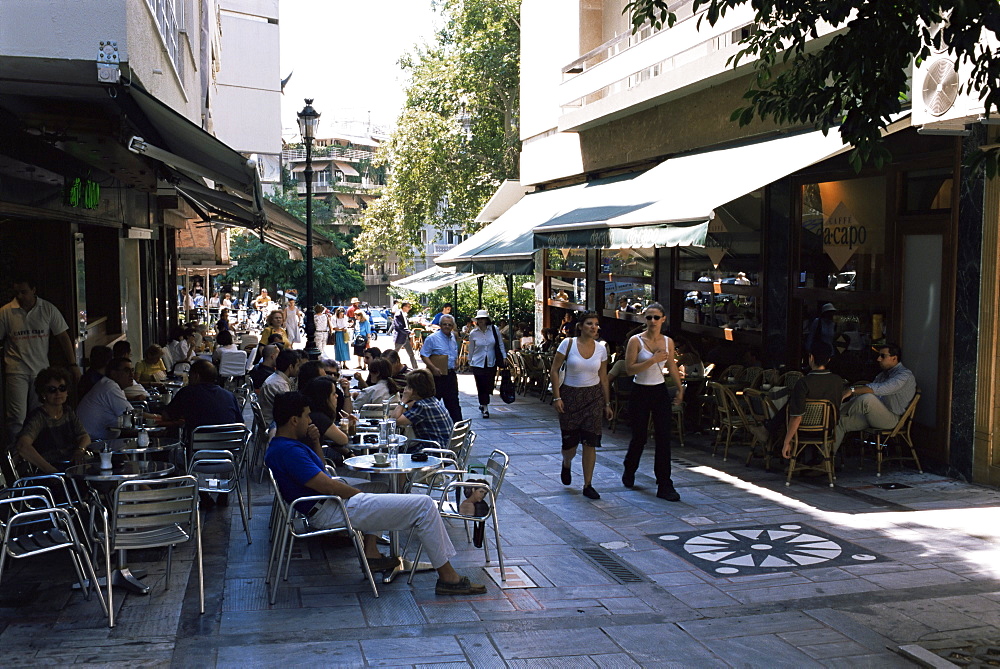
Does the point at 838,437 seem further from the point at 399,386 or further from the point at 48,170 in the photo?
the point at 48,170

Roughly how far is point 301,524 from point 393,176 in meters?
28.6

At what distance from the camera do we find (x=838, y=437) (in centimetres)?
955

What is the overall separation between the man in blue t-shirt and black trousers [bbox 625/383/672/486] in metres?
3.12

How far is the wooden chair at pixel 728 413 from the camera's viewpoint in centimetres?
1052

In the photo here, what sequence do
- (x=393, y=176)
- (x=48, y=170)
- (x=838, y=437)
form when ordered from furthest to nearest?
(x=393, y=176)
(x=838, y=437)
(x=48, y=170)

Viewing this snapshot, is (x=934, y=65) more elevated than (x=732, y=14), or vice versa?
(x=732, y=14)

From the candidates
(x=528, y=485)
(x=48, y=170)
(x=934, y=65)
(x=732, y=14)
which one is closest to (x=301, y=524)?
(x=528, y=485)

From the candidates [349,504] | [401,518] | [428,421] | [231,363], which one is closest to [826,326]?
[428,421]

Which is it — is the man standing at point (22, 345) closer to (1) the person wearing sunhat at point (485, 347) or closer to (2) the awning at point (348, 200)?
(1) the person wearing sunhat at point (485, 347)

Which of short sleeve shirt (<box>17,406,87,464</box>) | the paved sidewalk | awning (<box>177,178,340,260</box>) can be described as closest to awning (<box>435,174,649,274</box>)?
awning (<box>177,178,340,260</box>)

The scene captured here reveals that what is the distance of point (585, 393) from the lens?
29.5 ft

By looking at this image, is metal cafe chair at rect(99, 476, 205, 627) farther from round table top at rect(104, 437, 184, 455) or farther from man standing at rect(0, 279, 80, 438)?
man standing at rect(0, 279, 80, 438)

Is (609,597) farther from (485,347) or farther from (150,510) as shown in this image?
(485,347)

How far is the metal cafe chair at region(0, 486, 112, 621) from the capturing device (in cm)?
561
